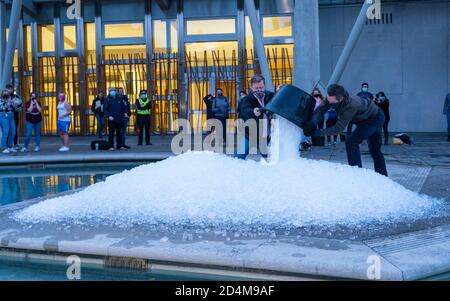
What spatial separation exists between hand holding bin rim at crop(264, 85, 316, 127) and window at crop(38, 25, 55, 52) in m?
18.7

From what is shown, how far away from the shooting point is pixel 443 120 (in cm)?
2225

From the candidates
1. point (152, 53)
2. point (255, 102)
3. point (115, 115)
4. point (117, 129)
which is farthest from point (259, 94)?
point (152, 53)

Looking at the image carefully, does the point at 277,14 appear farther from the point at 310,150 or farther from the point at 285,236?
the point at 285,236

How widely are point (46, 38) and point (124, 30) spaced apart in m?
3.25

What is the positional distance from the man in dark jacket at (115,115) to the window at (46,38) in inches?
349

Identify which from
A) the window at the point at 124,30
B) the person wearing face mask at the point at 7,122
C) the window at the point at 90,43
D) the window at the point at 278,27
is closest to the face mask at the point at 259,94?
the person wearing face mask at the point at 7,122

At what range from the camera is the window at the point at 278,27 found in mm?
22469

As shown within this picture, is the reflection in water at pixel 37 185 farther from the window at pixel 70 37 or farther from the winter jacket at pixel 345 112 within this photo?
the window at pixel 70 37

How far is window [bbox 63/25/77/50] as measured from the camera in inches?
927

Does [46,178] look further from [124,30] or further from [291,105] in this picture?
[124,30]

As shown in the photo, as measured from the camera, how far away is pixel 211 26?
23.0m

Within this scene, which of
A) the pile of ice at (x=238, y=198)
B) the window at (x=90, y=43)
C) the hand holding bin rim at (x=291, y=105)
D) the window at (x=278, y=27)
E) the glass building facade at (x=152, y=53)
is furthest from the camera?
the window at (x=90, y=43)
